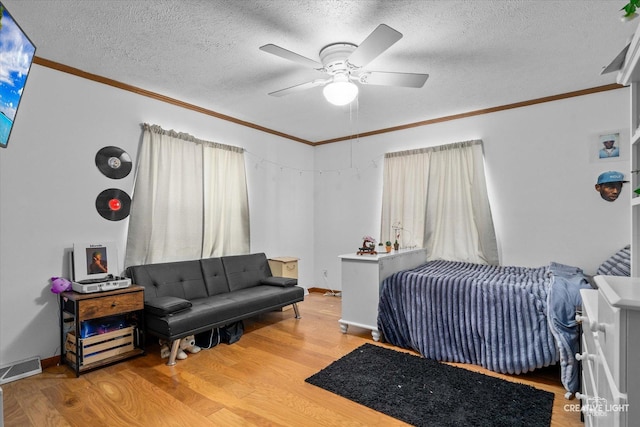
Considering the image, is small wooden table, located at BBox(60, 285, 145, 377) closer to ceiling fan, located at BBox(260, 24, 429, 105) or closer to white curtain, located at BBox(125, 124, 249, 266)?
white curtain, located at BBox(125, 124, 249, 266)

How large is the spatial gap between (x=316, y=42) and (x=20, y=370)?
3493 millimetres

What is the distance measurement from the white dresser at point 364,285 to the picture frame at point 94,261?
2.31 m

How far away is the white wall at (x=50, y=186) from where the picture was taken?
2633mm

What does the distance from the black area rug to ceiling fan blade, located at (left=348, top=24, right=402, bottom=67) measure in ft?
7.78

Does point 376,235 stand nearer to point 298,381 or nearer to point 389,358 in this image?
point 389,358

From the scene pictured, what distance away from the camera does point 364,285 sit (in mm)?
3447

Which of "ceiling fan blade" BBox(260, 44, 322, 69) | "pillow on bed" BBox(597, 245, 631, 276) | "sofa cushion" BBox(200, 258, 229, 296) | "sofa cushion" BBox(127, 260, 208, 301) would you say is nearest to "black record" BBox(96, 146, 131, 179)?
"sofa cushion" BBox(127, 260, 208, 301)

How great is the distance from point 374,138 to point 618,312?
15.0 ft

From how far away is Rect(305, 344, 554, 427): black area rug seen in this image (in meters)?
2.04

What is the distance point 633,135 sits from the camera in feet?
4.65

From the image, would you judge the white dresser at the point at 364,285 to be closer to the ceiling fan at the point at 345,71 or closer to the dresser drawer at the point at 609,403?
the ceiling fan at the point at 345,71

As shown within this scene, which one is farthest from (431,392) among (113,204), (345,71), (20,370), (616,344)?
(113,204)

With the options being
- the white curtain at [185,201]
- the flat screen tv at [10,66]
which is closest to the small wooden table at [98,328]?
the white curtain at [185,201]

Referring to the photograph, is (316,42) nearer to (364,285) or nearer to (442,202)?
(364,285)
